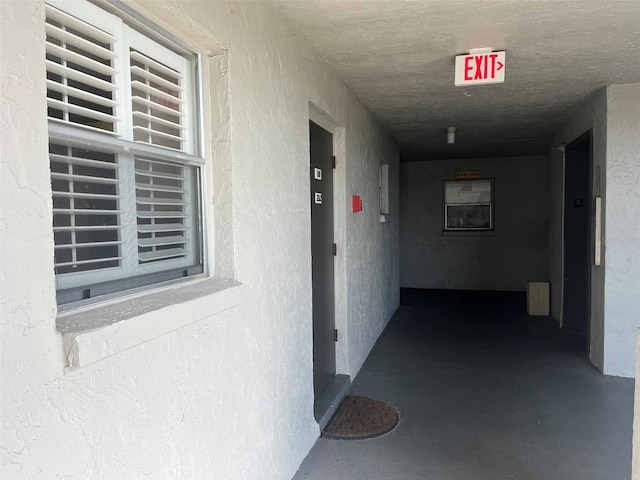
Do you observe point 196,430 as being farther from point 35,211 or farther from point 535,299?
point 535,299

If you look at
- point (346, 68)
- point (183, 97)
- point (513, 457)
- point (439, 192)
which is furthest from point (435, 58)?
point (439, 192)

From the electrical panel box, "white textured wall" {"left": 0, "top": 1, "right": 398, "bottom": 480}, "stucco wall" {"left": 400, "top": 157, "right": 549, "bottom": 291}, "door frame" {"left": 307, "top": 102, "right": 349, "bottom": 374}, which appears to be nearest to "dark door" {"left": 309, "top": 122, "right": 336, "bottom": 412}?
"door frame" {"left": 307, "top": 102, "right": 349, "bottom": 374}

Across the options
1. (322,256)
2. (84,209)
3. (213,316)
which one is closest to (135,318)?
(84,209)

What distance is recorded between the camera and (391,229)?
257 inches

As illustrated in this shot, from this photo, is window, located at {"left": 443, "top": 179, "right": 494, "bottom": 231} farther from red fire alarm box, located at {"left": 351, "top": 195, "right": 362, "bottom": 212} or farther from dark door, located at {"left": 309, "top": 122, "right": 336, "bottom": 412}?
dark door, located at {"left": 309, "top": 122, "right": 336, "bottom": 412}

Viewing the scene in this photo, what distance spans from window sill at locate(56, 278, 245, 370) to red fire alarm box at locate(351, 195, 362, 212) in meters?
2.37

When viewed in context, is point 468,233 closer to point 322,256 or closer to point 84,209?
point 322,256

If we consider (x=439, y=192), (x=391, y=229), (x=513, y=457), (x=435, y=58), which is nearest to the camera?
(x=513, y=457)

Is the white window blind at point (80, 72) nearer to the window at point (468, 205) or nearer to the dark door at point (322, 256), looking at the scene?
the dark door at point (322, 256)

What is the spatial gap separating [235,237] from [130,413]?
852mm

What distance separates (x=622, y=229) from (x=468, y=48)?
90.1 inches

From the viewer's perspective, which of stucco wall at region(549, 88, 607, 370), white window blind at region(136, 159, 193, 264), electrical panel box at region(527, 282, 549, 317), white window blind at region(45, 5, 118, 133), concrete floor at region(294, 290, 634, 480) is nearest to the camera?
white window blind at region(45, 5, 118, 133)

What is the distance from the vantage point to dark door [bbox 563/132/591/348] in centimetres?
580

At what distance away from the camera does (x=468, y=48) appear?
312 centimetres
